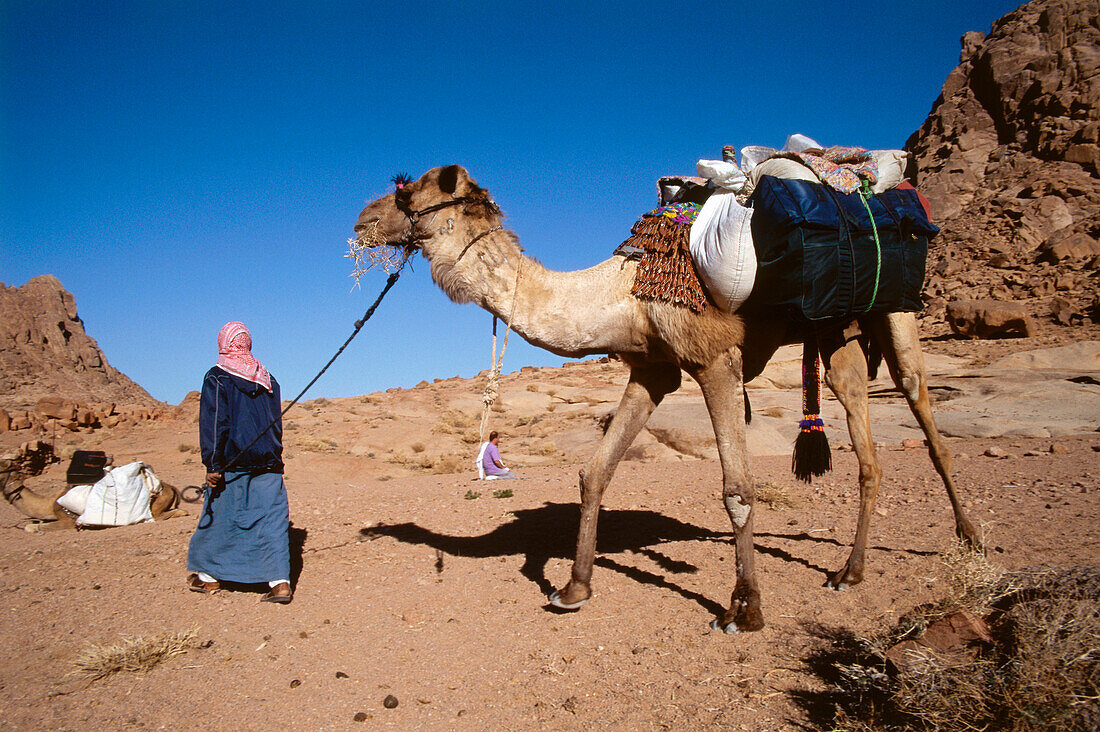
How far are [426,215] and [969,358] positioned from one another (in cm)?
2397

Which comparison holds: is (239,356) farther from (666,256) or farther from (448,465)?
(448,465)

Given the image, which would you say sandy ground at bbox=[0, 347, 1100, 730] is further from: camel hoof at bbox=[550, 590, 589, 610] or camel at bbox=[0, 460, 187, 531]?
camel at bbox=[0, 460, 187, 531]

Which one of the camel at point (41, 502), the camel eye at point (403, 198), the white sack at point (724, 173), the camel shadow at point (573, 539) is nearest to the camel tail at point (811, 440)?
the camel shadow at point (573, 539)

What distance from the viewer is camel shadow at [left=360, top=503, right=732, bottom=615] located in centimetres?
580

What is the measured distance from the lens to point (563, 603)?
191 inches

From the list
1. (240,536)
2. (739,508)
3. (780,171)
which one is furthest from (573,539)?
(780,171)

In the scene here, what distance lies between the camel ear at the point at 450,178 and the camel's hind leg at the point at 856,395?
3242mm

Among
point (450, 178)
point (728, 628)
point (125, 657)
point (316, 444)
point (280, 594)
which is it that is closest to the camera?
point (125, 657)

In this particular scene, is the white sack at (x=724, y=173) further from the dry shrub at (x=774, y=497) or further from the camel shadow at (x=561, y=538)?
the dry shrub at (x=774, y=497)

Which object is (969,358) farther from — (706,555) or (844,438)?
(706,555)

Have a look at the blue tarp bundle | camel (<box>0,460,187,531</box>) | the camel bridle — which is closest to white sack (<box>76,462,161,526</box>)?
camel (<box>0,460,187,531</box>)

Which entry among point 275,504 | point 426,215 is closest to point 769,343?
point 426,215

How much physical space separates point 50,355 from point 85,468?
122 ft

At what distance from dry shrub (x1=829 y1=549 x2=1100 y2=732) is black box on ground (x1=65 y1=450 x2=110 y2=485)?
8.76 m
